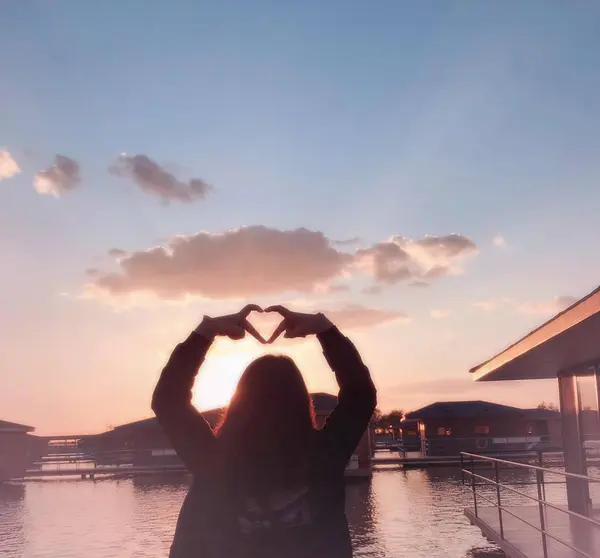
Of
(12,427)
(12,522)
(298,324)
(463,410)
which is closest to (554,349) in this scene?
(298,324)

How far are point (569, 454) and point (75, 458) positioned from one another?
1704 inches

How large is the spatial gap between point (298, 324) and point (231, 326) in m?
0.21

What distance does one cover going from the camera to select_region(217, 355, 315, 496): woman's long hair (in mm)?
2102

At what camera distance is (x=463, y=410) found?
177 feet

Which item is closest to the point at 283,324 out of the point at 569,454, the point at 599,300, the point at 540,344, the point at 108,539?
the point at 599,300

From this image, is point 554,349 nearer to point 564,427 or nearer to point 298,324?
point 564,427

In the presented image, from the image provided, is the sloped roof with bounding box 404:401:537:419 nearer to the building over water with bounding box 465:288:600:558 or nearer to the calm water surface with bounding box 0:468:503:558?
the calm water surface with bounding box 0:468:503:558

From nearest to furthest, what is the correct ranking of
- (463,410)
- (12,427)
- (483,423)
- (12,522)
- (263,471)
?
(263,471)
(12,522)
(12,427)
(463,410)
(483,423)

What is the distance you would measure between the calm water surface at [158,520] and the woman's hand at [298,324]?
13.5m

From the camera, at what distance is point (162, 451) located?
4978 cm

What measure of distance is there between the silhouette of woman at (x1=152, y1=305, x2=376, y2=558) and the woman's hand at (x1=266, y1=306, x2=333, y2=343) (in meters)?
0.12

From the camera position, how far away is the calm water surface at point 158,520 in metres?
16.5

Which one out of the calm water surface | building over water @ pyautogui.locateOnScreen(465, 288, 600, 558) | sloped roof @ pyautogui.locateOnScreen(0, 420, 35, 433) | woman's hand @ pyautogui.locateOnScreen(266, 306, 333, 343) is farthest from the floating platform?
sloped roof @ pyautogui.locateOnScreen(0, 420, 35, 433)

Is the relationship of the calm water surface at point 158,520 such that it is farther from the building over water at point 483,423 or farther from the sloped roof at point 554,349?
the building over water at point 483,423
